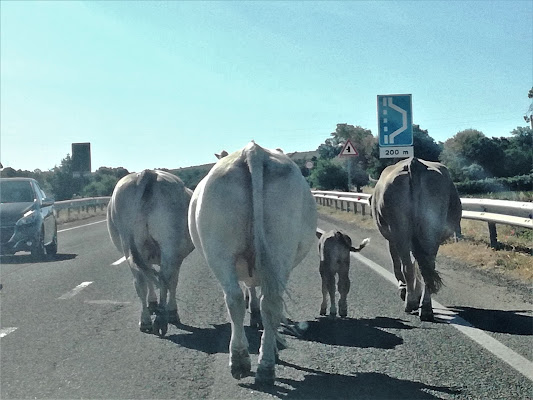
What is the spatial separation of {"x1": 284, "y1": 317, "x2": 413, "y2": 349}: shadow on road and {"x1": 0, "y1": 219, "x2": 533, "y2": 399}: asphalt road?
10mm

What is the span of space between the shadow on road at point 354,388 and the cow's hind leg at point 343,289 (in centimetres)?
197

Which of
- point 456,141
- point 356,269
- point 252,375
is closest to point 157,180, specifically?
point 252,375

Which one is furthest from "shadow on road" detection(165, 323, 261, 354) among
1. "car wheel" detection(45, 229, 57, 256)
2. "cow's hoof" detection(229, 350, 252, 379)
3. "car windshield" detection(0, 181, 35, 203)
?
"car windshield" detection(0, 181, 35, 203)

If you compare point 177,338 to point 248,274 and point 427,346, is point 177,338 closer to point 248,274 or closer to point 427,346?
point 248,274

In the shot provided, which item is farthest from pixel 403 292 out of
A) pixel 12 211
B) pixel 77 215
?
pixel 77 215

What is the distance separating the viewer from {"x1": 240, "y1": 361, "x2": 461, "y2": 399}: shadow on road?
4.39 m

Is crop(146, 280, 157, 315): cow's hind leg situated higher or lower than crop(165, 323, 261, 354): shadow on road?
higher

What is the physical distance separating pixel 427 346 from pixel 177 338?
2.26 m

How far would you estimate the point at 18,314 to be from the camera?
7.61 metres

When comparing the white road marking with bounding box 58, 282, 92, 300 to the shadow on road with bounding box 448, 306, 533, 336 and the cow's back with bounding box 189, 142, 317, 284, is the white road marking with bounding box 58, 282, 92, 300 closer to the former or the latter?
the cow's back with bounding box 189, 142, 317, 284

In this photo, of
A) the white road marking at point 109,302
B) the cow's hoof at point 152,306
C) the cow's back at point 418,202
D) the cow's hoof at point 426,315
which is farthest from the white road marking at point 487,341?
the white road marking at point 109,302

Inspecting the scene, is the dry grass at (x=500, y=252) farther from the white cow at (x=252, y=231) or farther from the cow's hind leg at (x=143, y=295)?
the white cow at (x=252, y=231)

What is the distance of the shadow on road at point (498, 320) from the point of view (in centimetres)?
612

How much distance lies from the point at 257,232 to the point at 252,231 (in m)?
0.12
